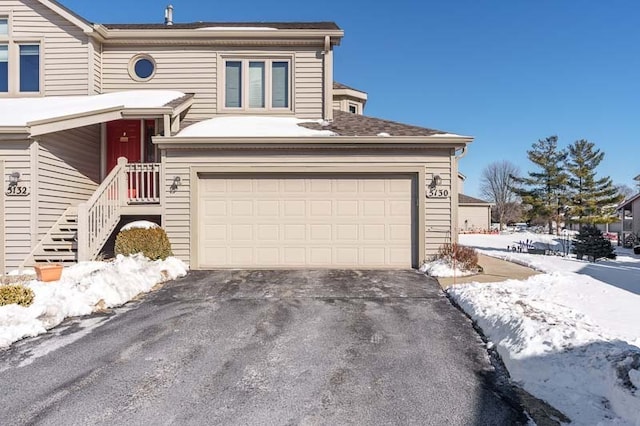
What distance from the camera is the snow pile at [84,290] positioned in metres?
4.70

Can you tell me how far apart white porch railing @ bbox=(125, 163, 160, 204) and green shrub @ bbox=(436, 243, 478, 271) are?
6.64 metres

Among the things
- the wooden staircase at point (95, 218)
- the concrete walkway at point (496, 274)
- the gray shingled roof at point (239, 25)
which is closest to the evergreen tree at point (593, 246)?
the concrete walkway at point (496, 274)

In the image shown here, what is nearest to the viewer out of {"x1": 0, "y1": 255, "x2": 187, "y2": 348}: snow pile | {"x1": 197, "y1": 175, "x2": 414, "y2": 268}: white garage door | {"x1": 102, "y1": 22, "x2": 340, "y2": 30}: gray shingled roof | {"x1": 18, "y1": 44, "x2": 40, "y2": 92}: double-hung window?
{"x1": 0, "y1": 255, "x2": 187, "y2": 348}: snow pile

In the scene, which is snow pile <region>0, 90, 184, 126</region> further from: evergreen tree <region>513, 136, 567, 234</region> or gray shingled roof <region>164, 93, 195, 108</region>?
evergreen tree <region>513, 136, 567, 234</region>

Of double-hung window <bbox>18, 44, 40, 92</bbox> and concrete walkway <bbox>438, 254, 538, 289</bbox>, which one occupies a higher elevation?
double-hung window <bbox>18, 44, 40, 92</bbox>

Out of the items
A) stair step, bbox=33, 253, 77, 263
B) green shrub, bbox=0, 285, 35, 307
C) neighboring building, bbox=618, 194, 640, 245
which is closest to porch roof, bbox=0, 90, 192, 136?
stair step, bbox=33, 253, 77, 263

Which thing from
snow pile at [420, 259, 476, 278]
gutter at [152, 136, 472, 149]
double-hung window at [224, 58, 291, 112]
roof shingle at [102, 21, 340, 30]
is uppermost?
roof shingle at [102, 21, 340, 30]

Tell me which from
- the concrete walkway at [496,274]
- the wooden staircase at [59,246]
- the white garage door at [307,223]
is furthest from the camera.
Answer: the white garage door at [307,223]

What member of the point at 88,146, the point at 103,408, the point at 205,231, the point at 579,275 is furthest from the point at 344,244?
the point at 88,146

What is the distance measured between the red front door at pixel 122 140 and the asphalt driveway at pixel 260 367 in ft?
20.0

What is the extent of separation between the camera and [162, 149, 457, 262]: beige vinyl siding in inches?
347

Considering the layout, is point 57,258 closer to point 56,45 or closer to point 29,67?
point 29,67

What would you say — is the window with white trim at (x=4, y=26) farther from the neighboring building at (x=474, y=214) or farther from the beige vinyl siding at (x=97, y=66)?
the neighboring building at (x=474, y=214)

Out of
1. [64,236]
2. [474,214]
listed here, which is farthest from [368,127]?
[474,214]
